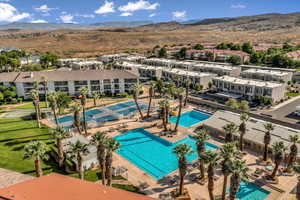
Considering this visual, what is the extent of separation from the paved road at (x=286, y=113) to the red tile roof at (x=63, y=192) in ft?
168

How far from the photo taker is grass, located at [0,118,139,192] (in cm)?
3506

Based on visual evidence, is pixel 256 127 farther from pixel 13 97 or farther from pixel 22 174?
pixel 13 97

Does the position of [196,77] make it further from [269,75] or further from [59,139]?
[59,139]

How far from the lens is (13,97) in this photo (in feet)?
239

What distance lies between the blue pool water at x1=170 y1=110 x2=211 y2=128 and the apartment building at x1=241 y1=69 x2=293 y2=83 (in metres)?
32.6

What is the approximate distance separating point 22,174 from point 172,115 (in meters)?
37.2

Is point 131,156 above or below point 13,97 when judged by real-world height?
below

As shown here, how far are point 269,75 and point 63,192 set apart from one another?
7871 cm

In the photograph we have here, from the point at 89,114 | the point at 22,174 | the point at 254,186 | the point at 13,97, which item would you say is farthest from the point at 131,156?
the point at 13,97

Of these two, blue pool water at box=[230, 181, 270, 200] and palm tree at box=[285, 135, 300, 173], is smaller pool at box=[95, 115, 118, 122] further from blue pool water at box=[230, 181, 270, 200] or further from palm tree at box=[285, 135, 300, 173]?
palm tree at box=[285, 135, 300, 173]

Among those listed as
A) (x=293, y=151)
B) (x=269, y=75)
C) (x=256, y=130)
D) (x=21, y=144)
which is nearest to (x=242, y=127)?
(x=256, y=130)

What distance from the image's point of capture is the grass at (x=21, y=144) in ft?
115

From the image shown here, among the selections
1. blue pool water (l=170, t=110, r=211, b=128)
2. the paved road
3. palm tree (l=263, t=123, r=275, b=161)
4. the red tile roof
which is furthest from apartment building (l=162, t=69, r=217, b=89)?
the red tile roof

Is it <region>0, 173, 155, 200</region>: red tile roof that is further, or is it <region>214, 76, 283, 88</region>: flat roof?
<region>214, 76, 283, 88</region>: flat roof
